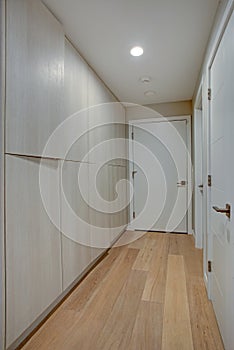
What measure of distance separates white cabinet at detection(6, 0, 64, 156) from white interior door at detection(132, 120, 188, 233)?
2.46m

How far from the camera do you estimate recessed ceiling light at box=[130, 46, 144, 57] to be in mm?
2195

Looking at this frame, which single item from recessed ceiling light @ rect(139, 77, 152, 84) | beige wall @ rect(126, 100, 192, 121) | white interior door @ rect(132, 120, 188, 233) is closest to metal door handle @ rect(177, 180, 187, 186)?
white interior door @ rect(132, 120, 188, 233)

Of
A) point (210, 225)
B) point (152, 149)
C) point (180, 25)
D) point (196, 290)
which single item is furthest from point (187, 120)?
point (196, 290)

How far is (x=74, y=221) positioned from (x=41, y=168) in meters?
0.72

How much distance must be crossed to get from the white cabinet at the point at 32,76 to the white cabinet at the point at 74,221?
18.7 inches

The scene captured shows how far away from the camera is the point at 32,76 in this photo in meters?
1.45

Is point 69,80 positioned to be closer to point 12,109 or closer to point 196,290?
point 12,109

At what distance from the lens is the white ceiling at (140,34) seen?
164cm

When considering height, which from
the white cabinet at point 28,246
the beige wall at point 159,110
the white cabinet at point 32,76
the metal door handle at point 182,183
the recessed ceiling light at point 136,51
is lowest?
the white cabinet at point 28,246

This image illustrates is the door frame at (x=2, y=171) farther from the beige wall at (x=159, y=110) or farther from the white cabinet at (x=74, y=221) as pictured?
the beige wall at (x=159, y=110)

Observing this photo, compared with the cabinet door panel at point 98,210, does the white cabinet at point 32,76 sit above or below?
above

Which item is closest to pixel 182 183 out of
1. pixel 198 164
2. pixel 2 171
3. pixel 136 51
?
pixel 198 164

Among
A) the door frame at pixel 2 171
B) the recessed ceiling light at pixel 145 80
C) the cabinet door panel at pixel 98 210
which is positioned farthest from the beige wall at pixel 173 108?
the door frame at pixel 2 171

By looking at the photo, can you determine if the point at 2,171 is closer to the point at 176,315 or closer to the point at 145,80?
the point at 176,315
